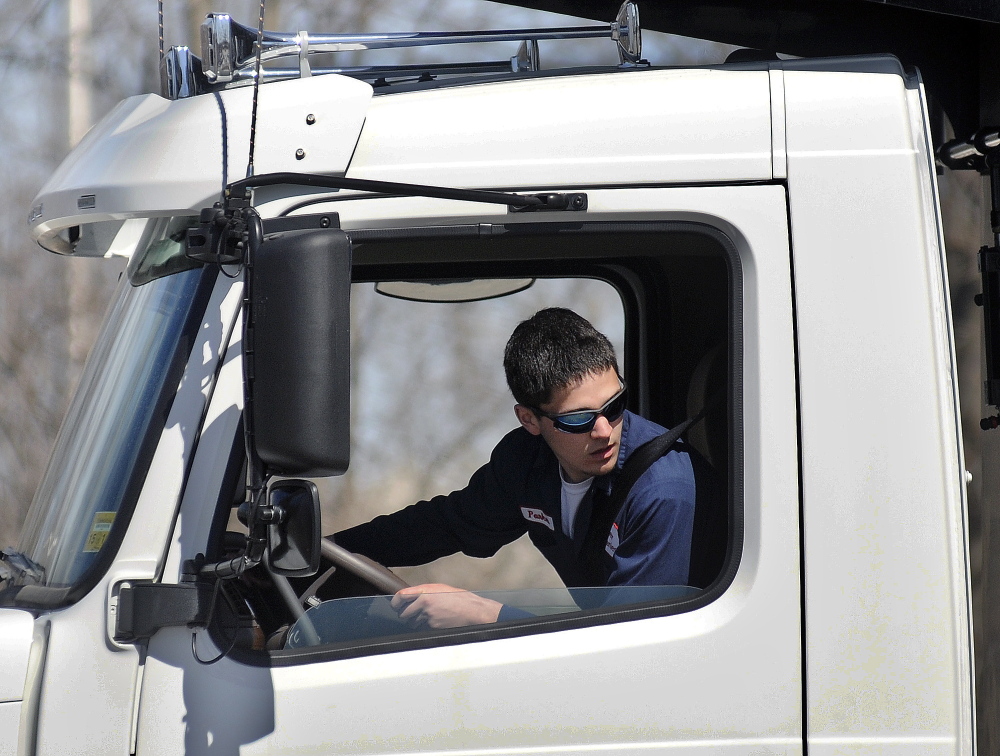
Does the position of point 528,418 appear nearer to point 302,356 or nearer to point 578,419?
point 578,419

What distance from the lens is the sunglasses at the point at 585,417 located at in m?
1.92

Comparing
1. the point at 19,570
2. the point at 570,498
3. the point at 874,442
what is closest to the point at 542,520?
the point at 570,498

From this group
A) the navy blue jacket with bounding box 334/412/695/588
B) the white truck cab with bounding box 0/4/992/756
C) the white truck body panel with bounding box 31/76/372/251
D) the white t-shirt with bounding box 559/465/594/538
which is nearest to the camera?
the white truck cab with bounding box 0/4/992/756

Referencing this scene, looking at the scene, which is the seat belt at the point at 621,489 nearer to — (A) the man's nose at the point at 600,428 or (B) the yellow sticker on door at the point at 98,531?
(A) the man's nose at the point at 600,428

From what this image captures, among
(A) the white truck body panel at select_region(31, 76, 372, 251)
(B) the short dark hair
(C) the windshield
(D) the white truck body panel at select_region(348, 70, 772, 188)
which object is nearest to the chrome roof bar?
(A) the white truck body panel at select_region(31, 76, 372, 251)

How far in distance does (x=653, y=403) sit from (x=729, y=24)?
990 mm

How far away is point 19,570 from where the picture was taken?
68.7 inches

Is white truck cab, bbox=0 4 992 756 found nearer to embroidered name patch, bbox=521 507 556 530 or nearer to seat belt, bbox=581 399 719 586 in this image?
seat belt, bbox=581 399 719 586

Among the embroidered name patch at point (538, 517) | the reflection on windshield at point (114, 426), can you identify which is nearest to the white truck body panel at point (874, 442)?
the embroidered name patch at point (538, 517)

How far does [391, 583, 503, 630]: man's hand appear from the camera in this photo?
5.46 ft

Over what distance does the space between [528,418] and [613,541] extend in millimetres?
335

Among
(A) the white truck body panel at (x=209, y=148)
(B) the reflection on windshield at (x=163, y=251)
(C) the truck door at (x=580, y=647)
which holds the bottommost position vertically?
(C) the truck door at (x=580, y=647)

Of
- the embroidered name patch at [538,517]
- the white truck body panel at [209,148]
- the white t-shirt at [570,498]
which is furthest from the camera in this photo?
the embroidered name patch at [538,517]

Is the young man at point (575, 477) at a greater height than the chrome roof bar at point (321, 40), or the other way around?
the chrome roof bar at point (321, 40)
